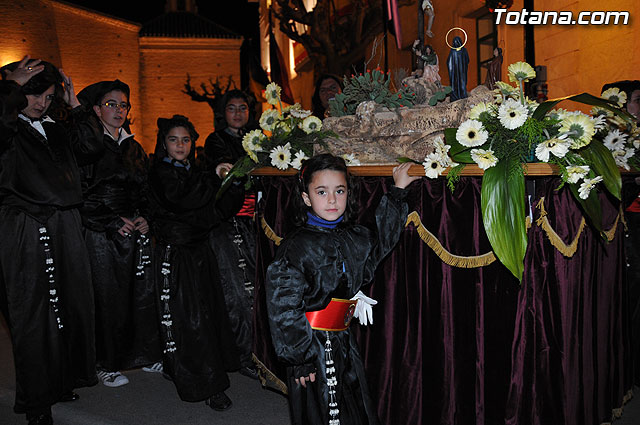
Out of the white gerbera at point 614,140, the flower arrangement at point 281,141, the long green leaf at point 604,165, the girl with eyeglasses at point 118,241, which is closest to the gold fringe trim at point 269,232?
the flower arrangement at point 281,141

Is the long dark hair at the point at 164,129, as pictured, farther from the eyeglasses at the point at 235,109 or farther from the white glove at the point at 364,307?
the white glove at the point at 364,307

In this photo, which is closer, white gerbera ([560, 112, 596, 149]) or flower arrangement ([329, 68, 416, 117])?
white gerbera ([560, 112, 596, 149])

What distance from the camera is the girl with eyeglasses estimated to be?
13.5 ft

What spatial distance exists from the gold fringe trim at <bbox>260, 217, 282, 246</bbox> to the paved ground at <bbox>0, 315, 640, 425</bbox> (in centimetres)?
112

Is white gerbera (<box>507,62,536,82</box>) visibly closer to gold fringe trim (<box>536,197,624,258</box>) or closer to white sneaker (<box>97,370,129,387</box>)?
gold fringe trim (<box>536,197,624,258</box>)

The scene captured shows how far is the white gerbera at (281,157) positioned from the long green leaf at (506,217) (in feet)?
3.88

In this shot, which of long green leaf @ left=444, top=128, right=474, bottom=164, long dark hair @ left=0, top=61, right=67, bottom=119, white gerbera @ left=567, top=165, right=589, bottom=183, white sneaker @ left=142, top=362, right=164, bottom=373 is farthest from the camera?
white sneaker @ left=142, top=362, right=164, bottom=373

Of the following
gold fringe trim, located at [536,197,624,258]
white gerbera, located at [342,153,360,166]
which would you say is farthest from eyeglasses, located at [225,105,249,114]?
gold fringe trim, located at [536,197,624,258]

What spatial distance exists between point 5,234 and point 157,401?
4.86 feet

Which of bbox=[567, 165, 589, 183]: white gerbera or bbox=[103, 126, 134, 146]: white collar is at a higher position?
bbox=[103, 126, 134, 146]: white collar

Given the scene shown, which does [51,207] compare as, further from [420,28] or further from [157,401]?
[420,28]

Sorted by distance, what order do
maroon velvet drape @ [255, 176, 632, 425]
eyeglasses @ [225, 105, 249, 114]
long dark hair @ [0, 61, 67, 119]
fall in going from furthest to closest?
1. eyeglasses @ [225, 105, 249, 114]
2. long dark hair @ [0, 61, 67, 119]
3. maroon velvet drape @ [255, 176, 632, 425]

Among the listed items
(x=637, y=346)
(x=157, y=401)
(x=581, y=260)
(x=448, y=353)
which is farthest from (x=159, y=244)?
(x=637, y=346)

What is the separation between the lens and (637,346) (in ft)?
12.3
